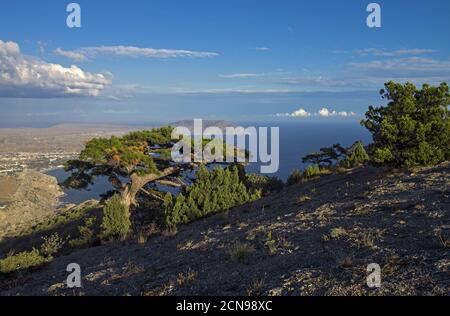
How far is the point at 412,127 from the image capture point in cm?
1853

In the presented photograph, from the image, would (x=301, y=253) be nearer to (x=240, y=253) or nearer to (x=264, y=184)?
(x=240, y=253)

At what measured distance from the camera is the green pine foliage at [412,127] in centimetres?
1858

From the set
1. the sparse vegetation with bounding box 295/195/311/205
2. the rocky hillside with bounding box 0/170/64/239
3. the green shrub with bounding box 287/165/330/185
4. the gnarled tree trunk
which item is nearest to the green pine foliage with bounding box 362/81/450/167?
the sparse vegetation with bounding box 295/195/311/205

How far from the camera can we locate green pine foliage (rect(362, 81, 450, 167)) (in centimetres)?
1858

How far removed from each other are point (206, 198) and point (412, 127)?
10987mm

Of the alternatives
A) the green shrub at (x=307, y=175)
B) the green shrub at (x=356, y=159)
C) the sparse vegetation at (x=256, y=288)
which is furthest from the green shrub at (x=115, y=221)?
the green shrub at (x=356, y=159)

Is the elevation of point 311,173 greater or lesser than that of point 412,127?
lesser

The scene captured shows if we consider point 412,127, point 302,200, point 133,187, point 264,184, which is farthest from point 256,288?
point 264,184

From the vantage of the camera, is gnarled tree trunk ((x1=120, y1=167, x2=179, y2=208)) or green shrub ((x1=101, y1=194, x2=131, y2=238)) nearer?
green shrub ((x1=101, y1=194, x2=131, y2=238))

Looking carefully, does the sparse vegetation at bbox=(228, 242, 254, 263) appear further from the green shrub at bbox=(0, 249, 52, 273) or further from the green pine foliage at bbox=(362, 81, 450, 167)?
the green pine foliage at bbox=(362, 81, 450, 167)

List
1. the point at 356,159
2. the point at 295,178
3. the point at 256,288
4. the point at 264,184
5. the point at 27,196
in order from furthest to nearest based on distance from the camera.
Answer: the point at 27,196 → the point at 264,184 → the point at 356,159 → the point at 295,178 → the point at 256,288

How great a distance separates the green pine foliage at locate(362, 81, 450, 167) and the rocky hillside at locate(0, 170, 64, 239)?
289 feet
